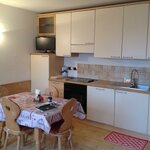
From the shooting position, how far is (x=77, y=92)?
157 inches

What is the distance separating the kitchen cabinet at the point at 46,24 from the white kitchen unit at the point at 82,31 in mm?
607

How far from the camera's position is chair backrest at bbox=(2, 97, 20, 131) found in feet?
8.04

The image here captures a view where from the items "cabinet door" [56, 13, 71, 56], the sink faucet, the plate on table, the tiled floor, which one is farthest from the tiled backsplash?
the plate on table

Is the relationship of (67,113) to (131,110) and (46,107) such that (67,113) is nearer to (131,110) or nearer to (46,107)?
(46,107)

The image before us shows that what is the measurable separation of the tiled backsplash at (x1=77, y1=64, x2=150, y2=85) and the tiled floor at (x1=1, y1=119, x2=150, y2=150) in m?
1.01

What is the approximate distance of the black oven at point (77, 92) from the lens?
3.88 meters

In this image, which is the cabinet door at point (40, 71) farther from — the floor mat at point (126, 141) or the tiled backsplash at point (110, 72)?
the floor mat at point (126, 141)

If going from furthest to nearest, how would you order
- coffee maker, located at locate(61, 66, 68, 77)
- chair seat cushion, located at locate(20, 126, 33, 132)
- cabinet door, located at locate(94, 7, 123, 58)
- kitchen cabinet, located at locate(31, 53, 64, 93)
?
1. coffee maker, located at locate(61, 66, 68, 77)
2. kitchen cabinet, located at locate(31, 53, 64, 93)
3. cabinet door, located at locate(94, 7, 123, 58)
4. chair seat cushion, located at locate(20, 126, 33, 132)

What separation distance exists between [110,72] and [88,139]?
1501mm

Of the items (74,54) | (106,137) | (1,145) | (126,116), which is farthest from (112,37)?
(1,145)

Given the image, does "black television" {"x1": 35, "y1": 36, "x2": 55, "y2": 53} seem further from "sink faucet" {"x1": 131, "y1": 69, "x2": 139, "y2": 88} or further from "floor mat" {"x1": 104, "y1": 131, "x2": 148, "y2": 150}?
"floor mat" {"x1": 104, "y1": 131, "x2": 148, "y2": 150}

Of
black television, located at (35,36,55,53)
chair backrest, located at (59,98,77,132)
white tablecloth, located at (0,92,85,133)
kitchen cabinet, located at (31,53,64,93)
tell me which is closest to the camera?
white tablecloth, located at (0,92,85,133)

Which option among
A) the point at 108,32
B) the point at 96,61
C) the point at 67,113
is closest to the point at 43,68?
the point at 96,61

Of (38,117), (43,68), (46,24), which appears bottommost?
(38,117)
